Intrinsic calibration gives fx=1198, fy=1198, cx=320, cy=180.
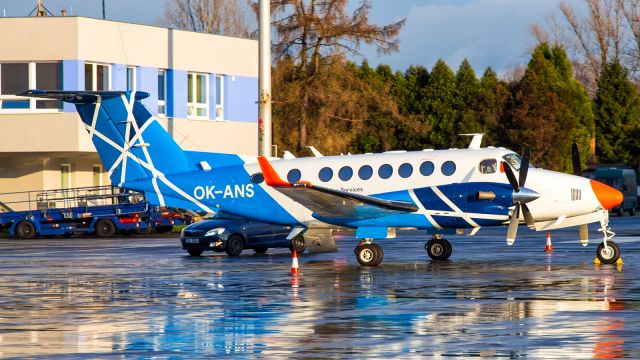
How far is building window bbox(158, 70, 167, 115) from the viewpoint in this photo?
53.8 metres

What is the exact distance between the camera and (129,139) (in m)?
29.3

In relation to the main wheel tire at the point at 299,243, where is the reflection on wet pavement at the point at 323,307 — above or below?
below

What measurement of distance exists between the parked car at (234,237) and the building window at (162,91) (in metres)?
22.7

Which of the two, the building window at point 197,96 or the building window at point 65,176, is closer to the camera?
the building window at point 65,176

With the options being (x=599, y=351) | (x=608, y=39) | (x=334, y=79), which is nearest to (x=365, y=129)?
(x=334, y=79)

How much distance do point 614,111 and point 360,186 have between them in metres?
66.6

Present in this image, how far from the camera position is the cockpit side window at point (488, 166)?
88.5 ft

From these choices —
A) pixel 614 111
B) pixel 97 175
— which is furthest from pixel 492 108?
pixel 97 175

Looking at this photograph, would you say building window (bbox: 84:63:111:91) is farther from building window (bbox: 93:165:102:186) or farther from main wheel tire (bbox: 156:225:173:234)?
main wheel tire (bbox: 156:225:173:234)

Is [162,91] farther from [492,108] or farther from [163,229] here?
[492,108]

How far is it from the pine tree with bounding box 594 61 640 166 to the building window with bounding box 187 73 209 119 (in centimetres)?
4304

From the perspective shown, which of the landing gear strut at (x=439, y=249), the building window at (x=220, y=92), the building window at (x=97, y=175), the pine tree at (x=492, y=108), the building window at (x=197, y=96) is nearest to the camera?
the landing gear strut at (x=439, y=249)

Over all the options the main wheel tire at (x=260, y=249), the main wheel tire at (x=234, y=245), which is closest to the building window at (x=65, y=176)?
the main wheel tire at (x=260, y=249)

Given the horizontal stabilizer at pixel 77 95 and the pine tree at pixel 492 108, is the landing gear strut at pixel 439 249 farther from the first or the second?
the pine tree at pixel 492 108
